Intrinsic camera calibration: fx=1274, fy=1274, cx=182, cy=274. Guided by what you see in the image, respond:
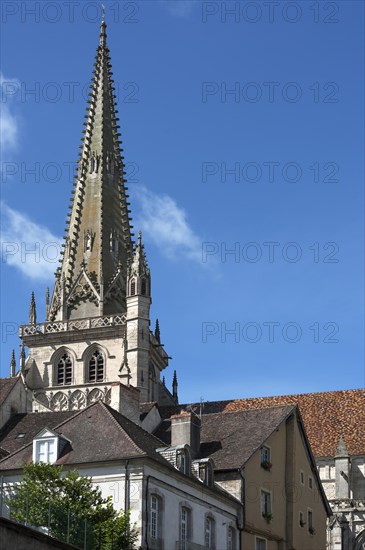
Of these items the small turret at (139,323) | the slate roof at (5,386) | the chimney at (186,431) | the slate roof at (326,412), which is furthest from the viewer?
the small turret at (139,323)

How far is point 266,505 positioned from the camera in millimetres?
51000

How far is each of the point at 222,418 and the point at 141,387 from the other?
26901mm

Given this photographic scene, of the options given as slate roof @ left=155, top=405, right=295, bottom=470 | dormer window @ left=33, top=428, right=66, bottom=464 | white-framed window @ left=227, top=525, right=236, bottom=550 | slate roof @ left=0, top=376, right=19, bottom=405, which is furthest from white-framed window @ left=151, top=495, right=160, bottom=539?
slate roof @ left=0, top=376, right=19, bottom=405

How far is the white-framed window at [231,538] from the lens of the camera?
4749 centimetres

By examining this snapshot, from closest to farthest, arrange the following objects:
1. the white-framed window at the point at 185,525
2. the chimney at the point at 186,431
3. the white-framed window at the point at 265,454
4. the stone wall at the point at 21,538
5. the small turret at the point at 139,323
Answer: the stone wall at the point at 21,538 < the white-framed window at the point at 185,525 < the chimney at the point at 186,431 < the white-framed window at the point at 265,454 < the small turret at the point at 139,323

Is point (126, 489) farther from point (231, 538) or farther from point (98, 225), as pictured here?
point (98, 225)

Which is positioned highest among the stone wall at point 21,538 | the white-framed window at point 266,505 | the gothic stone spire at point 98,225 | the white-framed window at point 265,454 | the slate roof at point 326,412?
the gothic stone spire at point 98,225

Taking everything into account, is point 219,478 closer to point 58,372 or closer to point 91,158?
point 58,372

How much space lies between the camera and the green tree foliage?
1428 inches

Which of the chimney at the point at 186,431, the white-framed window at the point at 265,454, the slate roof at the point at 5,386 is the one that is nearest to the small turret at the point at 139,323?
the slate roof at the point at 5,386

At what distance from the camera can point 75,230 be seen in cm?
9050

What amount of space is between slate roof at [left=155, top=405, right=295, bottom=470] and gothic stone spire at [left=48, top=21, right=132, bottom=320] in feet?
102

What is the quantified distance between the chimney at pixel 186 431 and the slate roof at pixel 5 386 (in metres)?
12.3

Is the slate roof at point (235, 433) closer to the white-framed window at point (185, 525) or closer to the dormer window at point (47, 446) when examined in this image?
the white-framed window at point (185, 525)
